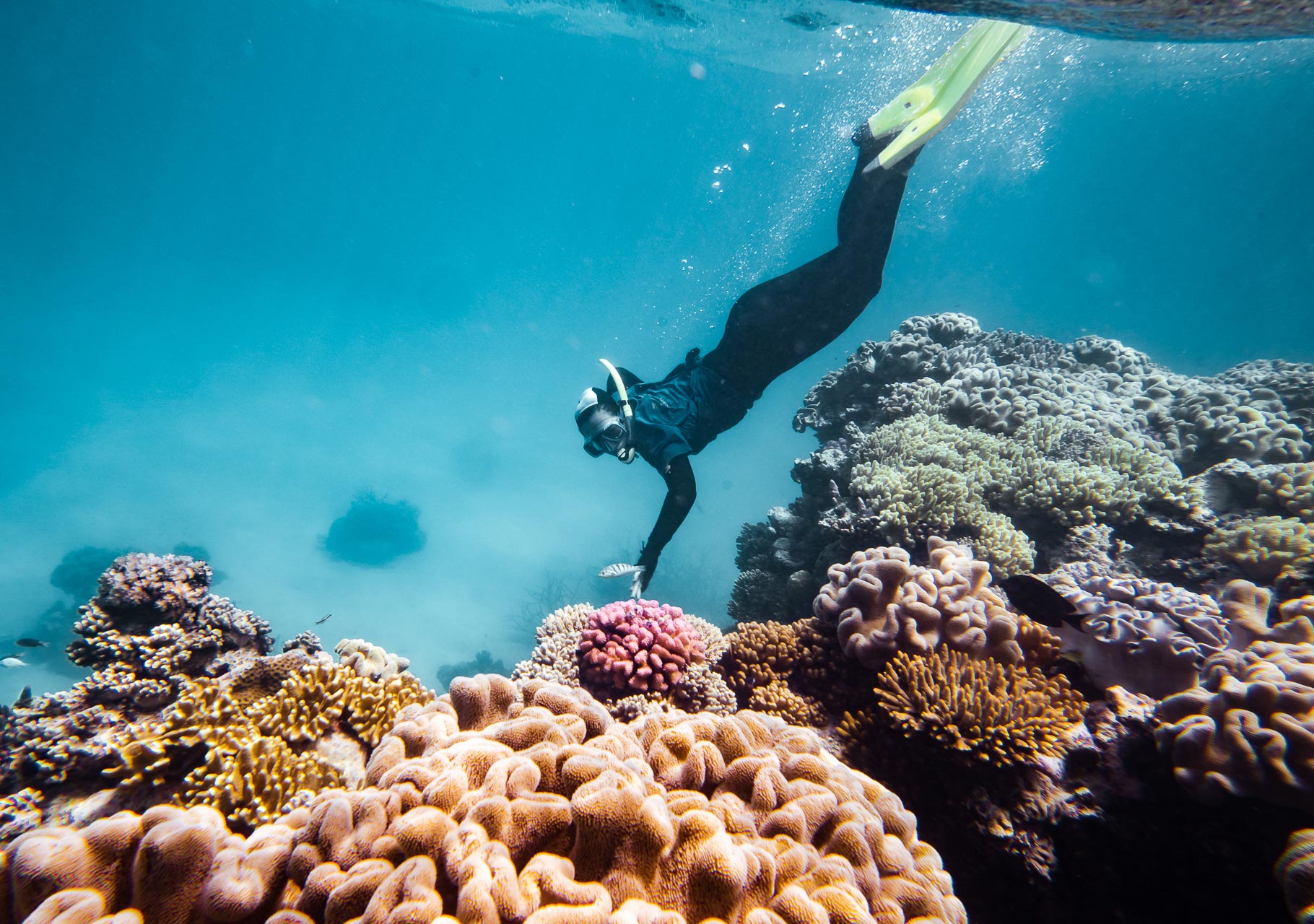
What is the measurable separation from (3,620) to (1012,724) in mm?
48767

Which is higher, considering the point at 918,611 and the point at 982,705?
the point at 918,611

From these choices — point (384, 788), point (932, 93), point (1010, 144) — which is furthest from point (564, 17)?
point (1010, 144)

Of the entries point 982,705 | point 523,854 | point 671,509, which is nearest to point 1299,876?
point 982,705

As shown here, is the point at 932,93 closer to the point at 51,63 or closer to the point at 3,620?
the point at 3,620

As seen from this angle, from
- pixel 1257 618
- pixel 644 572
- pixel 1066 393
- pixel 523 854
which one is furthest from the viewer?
pixel 1066 393

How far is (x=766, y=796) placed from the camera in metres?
1.95

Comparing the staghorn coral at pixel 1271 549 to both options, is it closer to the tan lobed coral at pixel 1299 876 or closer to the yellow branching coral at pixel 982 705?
the yellow branching coral at pixel 982 705

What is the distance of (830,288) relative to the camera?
29.1ft

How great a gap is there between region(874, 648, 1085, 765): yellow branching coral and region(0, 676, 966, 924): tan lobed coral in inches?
42.8

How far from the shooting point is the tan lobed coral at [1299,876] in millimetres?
2031

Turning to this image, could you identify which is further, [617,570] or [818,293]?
[818,293]

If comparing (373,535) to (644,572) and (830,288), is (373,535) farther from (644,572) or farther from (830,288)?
(830,288)

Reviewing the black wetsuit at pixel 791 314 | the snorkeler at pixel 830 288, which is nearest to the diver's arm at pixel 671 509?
the snorkeler at pixel 830 288

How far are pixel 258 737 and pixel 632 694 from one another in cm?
235
